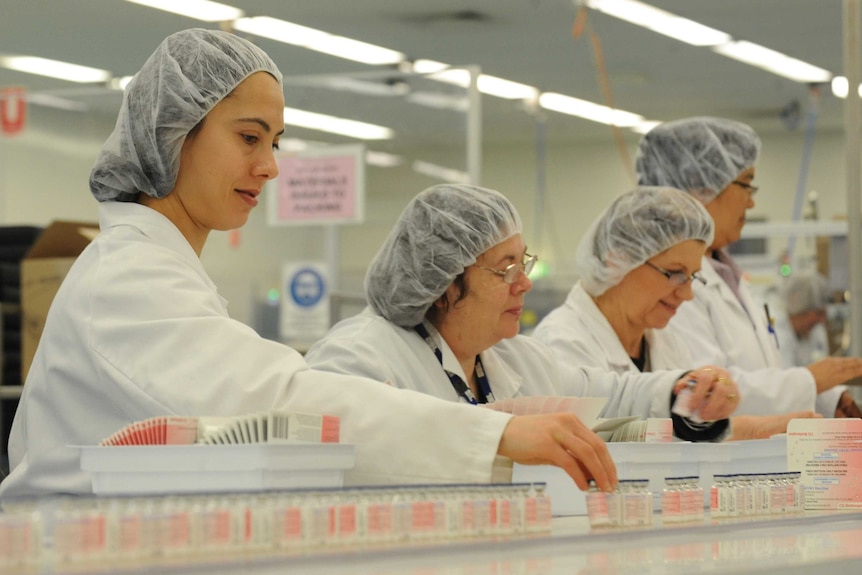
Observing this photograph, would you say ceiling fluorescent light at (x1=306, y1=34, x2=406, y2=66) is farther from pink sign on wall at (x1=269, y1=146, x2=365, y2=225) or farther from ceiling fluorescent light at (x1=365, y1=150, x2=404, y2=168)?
pink sign on wall at (x1=269, y1=146, x2=365, y2=225)

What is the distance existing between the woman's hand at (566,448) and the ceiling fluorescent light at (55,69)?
25.4 feet

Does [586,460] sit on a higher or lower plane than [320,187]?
lower

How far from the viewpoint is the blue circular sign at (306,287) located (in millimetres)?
5691

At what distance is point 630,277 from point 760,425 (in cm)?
64

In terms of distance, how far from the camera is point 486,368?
2342 millimetres

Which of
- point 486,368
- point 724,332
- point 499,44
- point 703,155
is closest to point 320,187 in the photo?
point 703,155

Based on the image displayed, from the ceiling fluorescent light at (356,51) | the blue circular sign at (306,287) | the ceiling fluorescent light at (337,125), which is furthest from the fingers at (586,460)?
the ceiling fluorescent light at (356,51)

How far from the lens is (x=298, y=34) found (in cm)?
769

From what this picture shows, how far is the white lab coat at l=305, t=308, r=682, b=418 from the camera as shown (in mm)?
2070

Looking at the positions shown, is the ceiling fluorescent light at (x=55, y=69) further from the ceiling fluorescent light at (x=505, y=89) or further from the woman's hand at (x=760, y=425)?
the woman's hand at (x=760, y=425)

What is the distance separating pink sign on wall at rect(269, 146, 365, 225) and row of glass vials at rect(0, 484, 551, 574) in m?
3.72

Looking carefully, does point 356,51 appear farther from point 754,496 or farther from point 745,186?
point 754,496

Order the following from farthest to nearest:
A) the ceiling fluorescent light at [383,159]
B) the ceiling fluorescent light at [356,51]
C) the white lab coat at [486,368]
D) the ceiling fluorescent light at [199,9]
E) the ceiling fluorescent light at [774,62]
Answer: the ceiling fluorescent light at [383,159], the ceiling fluorescent light at [774,62], the ceiling fluorescent light at [356,51], the ceiling fluorescent light at [199,9], the white lab coat at [486,368]

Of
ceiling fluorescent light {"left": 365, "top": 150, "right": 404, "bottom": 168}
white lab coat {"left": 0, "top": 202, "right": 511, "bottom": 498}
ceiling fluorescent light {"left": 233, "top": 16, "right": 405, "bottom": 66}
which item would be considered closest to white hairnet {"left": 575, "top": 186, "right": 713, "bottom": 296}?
white lab coat {"left": 0, "top": 202, "right": 511, "bottom": 498}
